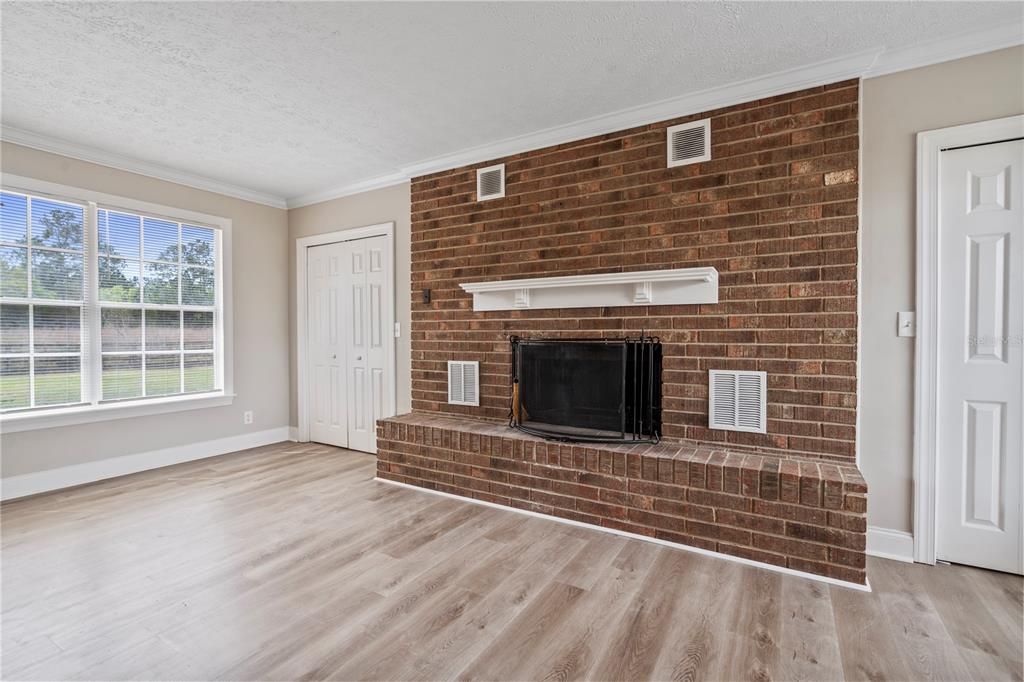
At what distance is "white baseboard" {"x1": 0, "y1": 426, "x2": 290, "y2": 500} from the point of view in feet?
11.0

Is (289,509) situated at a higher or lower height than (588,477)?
lower

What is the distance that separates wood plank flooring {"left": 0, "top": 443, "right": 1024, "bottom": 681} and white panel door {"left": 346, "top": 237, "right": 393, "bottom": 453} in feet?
5.15

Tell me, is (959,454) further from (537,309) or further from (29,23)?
(29,23)

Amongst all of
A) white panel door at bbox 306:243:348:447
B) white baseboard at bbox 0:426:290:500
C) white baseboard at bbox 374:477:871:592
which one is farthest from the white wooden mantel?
white baseboard at bbox 0:426:290:500

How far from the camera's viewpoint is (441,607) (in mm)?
2045

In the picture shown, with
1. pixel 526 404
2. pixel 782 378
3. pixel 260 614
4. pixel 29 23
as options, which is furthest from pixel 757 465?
pixel 29 23

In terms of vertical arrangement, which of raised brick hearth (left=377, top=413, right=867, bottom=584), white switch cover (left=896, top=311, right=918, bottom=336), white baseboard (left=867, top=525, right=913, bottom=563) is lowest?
white baseboard (left=867, top=525, right=913, bottom=563)

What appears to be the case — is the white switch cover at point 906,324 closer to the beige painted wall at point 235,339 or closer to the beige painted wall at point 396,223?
the beige painted wall at point 396,223

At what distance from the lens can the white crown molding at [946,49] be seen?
224 cm

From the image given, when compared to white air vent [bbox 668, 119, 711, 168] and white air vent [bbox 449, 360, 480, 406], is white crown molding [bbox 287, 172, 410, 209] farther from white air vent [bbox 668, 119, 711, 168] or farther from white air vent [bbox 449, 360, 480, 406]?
white air vent [bbox 668, 119, 711, 168]

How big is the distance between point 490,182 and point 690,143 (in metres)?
1.49

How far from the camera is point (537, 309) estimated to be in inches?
137

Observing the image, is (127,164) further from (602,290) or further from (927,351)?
(927,351)

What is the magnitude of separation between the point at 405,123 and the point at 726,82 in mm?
2029
